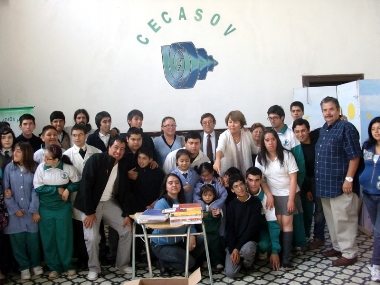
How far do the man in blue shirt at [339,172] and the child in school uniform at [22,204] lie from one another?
2563mm

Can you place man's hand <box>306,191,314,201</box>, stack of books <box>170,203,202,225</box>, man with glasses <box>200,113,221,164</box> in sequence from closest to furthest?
1. stack of books <box>170,203,202,225</box>
2. man's hand <box>306,191,314,201</box>
3. man with glasses <box>200,113,221,164</box>

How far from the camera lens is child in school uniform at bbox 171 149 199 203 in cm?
310

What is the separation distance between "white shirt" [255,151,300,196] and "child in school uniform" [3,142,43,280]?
2.10 meters

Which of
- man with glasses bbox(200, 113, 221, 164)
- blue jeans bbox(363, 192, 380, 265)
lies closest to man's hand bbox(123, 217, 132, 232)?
man with glasses bbox(200, 113, 221, 164)

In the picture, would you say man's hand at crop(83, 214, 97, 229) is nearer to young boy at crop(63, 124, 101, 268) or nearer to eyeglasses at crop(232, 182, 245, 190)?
young boy at crop(63, 124, 101, 268)

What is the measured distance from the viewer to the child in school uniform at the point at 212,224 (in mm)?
3051

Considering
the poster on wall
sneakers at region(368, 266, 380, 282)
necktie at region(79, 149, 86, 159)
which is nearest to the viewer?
sneakers at region(368, 266, 380, 282)

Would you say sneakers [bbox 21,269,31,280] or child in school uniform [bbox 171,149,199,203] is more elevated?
child in school uniform [bbox 171,149,199,203]

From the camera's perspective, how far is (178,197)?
3.02 m

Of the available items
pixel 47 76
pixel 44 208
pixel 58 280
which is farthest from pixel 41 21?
pixel 58 280

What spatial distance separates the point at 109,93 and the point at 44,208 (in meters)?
2.42

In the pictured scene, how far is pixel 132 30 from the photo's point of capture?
16.6 ft

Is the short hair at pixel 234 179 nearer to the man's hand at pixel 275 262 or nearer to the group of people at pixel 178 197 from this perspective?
the group of people at pixel 178 197

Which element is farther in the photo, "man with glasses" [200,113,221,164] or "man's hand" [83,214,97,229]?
"man with glasses" [200,113,221,164]
